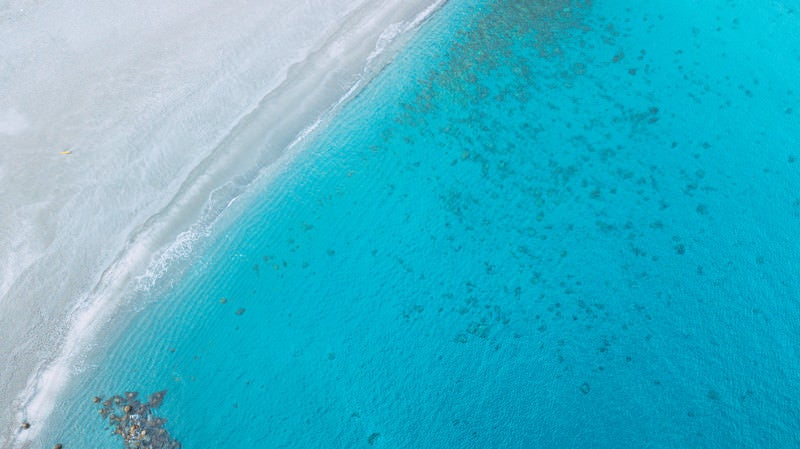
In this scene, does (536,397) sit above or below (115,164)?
below

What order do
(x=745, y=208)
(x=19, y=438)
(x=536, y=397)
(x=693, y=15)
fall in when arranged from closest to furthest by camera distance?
(x=19, y=438) → (x=536, y=397) → (x=745, y=208) → (x=693, y=15)

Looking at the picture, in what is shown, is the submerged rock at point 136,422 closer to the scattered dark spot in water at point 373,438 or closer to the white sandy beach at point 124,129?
the white sandy beach at point 124,129

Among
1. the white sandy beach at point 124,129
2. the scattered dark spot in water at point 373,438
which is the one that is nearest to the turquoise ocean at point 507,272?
the scattered dark spot in water at point 373,438

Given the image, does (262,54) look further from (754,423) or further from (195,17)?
(754,423)

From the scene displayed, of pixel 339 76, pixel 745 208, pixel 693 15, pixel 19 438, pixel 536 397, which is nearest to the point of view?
pixel 19 438

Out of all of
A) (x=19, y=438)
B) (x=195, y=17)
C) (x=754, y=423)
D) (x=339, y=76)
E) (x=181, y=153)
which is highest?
(x=195, y=17)

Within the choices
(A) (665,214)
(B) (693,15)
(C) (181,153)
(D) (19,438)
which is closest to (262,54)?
(C) (181,153)

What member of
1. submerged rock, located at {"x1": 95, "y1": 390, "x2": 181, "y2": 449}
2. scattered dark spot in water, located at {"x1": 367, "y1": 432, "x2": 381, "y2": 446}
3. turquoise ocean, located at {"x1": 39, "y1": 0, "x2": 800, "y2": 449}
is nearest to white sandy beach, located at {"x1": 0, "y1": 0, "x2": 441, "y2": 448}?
turquoise ocean, located at {"x1": 39, "y1": 0, "x2": 800, "y2": 449}

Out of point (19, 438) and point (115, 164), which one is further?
point (115, 164)
